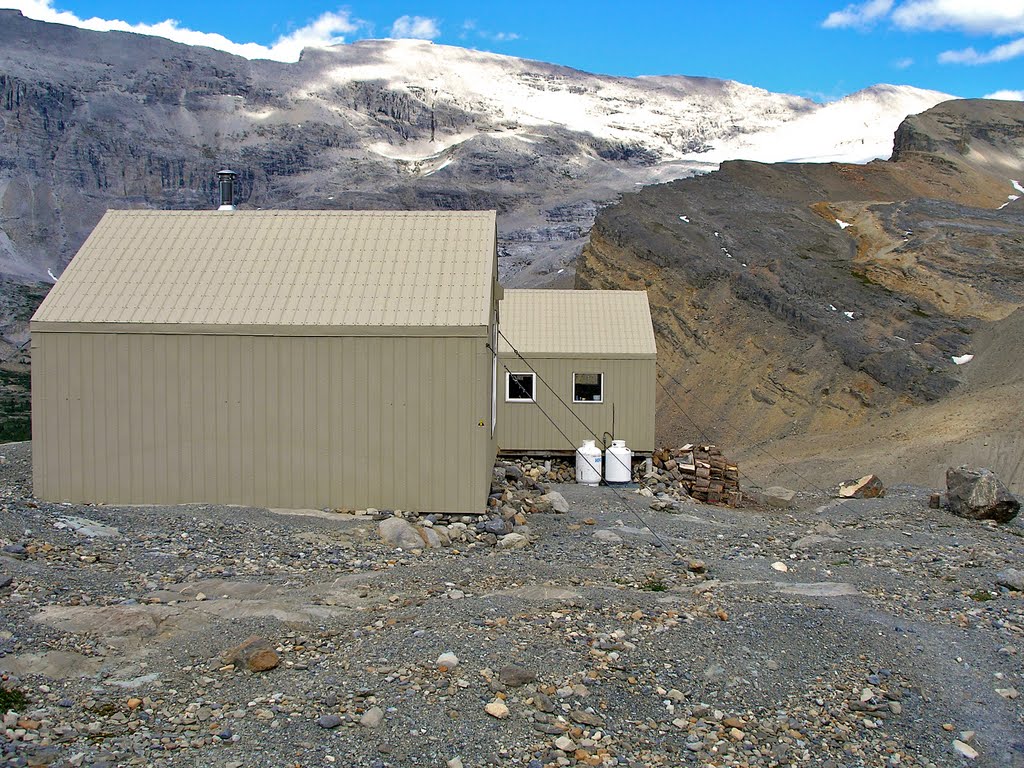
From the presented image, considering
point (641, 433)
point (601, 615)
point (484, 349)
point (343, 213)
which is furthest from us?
point (641, 433)

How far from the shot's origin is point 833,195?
161ft

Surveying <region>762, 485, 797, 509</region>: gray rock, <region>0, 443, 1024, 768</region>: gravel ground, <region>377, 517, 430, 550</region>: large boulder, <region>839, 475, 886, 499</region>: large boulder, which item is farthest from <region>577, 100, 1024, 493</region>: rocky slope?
<region>377, 517, 430, 550</region>: large boulder

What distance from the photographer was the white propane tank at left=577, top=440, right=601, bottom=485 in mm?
18062

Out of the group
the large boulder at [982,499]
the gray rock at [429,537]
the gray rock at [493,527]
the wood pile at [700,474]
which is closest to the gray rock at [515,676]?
the gray rock at [429,537]

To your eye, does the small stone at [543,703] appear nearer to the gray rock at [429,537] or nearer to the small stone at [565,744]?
the small stone at [565,744]

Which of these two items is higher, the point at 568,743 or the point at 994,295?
the point at 994,295

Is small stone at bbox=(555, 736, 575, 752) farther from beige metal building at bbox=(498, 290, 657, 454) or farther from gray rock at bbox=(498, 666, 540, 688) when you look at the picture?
beige metal building at bbox=(498, 290, 657, 454)

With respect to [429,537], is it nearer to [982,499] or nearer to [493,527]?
[493,527]

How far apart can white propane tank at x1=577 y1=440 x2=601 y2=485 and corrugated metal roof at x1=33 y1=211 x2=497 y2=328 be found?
19.2 ft

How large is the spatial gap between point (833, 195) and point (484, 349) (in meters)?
42.9

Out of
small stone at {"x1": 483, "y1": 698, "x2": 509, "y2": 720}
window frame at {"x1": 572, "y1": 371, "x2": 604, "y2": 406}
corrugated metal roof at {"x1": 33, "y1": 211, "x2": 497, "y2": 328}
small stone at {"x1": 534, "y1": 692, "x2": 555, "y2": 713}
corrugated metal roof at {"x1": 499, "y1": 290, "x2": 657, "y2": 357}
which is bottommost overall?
small stone at {"x1": 534, "y1": 692, "x2": 555, "y2": 713}

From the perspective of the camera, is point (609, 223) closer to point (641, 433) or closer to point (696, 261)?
point (696, 261)

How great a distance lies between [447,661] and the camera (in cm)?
667

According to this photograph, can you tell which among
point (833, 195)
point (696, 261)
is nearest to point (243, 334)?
point (696, 261)
